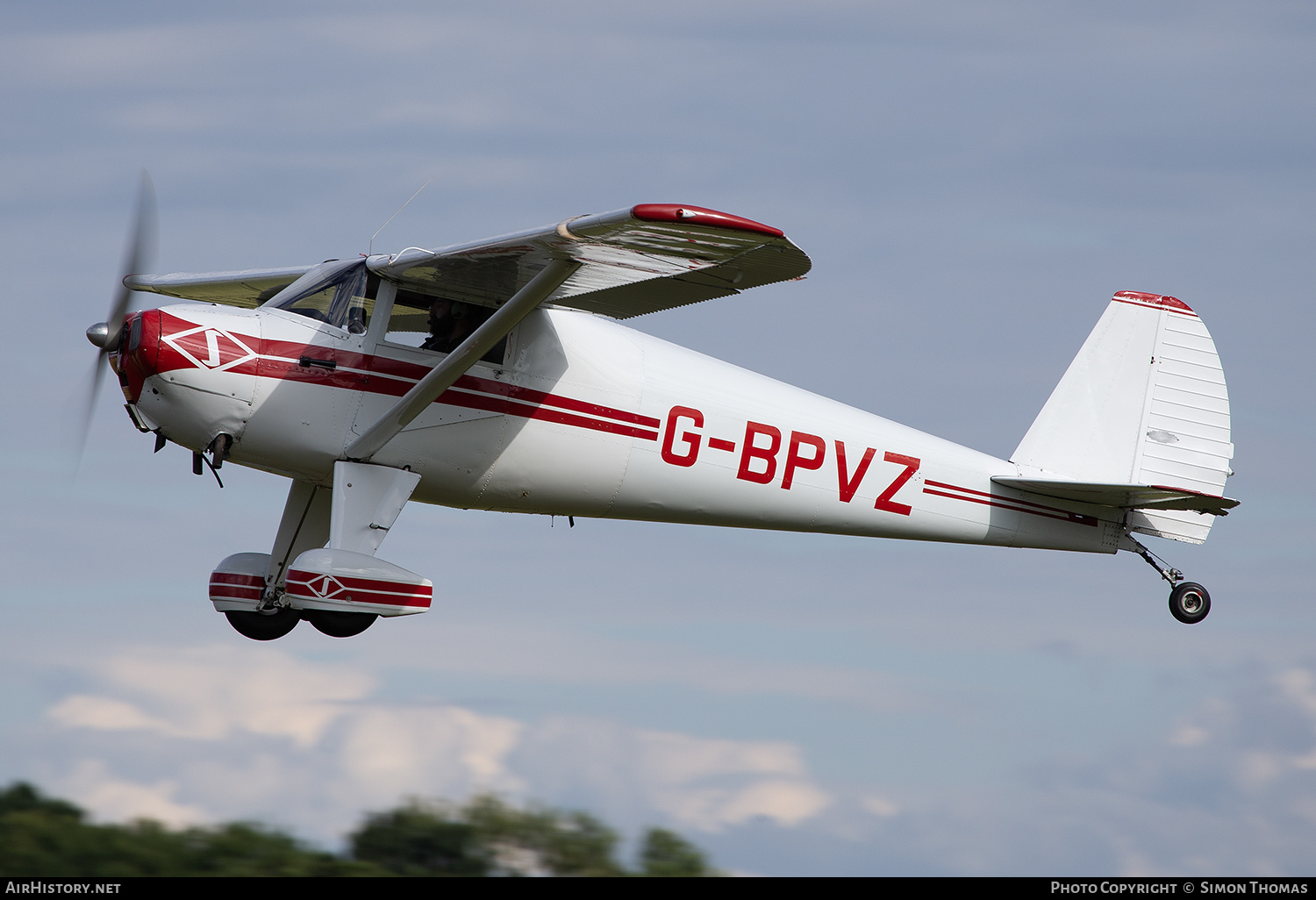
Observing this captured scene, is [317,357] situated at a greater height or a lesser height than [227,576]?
greater

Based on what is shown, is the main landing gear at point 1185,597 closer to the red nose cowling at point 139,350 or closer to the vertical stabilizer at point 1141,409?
the vertical stabilizer at point 1141,409

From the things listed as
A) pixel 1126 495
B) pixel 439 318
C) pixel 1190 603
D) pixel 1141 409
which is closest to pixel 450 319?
pixel 439 318

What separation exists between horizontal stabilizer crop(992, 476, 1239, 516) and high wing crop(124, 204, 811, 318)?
336 centimetres

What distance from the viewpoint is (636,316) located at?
1048cm

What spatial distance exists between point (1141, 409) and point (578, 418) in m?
4.97

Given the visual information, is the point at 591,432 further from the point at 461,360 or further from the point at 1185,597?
the point at 1185,597

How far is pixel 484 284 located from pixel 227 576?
310 centimetres

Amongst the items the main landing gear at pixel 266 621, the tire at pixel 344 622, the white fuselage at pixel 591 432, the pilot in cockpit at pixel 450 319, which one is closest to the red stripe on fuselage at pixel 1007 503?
the white fuselage at pixel 591 432

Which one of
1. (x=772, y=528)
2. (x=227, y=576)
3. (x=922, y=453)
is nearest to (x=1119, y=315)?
(x=922, y=453)

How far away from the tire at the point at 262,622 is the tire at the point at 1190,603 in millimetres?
7019

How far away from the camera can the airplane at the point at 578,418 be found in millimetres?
9219

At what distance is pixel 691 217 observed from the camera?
25.3 ft
